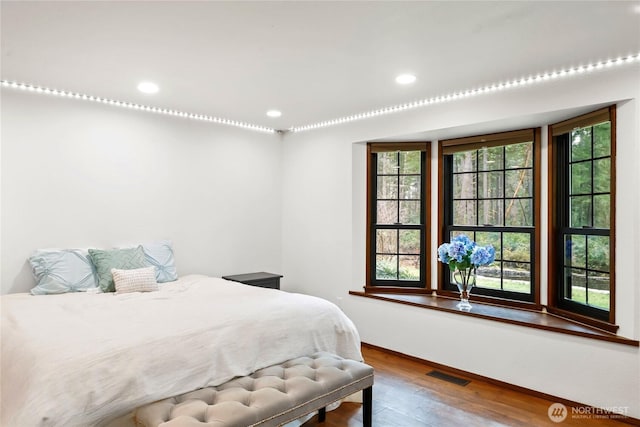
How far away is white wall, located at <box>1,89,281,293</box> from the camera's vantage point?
3.38 metres

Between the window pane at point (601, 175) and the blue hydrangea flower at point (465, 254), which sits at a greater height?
the window pane at point (601, 175)

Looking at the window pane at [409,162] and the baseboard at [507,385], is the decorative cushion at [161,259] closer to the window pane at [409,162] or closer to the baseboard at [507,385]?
the baseboard at [507,385]

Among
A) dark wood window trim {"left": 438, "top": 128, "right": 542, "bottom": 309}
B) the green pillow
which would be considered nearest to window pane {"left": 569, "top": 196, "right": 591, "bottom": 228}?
dark wood window trim {"left": 438, "top": 128, "right": 542, "bottom": 309}

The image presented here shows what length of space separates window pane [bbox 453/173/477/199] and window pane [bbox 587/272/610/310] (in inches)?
50.0

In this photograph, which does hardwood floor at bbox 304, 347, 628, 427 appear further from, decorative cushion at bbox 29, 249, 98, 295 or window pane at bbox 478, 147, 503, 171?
decorative cushion at bbox 29, 249, 98, 295

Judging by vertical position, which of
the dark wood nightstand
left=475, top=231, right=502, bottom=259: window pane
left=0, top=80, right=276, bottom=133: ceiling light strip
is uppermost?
left=0, top=80, right=276, bottom=133: ceiling light strip

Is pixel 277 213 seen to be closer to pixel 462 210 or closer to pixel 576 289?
pixel 462 210

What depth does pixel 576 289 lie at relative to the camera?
11.0ft

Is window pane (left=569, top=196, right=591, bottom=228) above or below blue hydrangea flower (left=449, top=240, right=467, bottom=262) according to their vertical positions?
above

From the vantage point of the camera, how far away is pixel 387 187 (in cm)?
459

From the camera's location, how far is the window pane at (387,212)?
4.55 metres

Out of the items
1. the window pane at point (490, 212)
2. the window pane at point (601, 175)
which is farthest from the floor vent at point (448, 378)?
the window pane at point (601, 175)

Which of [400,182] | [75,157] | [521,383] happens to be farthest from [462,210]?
[75,157]

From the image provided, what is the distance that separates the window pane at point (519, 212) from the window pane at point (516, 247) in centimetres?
11
